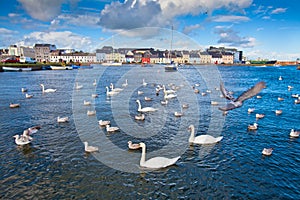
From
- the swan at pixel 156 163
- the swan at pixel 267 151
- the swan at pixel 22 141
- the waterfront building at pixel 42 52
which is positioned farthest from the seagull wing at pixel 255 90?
the waterfront building at pixel 42 52

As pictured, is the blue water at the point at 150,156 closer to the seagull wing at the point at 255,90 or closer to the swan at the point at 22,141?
the swan at the point at 22,141

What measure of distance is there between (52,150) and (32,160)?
1233 millimetres

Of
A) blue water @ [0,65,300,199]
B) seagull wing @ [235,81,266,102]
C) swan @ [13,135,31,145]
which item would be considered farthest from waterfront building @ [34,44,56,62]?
seagull wing @ [235,81,266,102]

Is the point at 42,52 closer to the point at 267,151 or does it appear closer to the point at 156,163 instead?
the point at 156,163

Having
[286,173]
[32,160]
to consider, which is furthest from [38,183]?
[286,173]

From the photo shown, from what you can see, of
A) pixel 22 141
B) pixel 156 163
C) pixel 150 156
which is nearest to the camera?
pixel 156 163

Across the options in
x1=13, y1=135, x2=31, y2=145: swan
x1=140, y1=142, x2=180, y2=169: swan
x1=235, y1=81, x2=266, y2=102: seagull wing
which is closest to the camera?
x1=235, y1=81, x2=266, y2=102: seagull wing

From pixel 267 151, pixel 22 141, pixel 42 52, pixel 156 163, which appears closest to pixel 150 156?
pixel 156 163

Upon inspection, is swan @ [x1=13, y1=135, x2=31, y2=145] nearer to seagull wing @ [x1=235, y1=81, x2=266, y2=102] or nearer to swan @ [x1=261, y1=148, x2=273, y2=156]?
seagull wing @ [x1=235, y1=81, x2=266, y2=102]

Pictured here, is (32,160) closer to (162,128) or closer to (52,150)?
(52,150)

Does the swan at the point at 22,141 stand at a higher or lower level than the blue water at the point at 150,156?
higher

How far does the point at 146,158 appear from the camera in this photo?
1180 cm

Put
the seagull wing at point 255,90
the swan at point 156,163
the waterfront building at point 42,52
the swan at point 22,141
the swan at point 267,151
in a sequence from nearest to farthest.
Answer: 1. the seagull wing at point 255,90
2. the swan at point 156,163
3. the swan at point 267,151
4. the swan at point 22,141
5. the waterfront building at point 42,52

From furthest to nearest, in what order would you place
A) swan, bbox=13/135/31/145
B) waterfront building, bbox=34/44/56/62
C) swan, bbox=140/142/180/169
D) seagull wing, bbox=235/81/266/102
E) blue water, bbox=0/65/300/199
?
waterfront building, bbox=34/44/56/62 < swan, bbox=13/135/31/145 < swan, bbox=140/142/180/169 < blue water, bbox=0/65/300/199 < seagull wing, bbox=235/81/266/102
